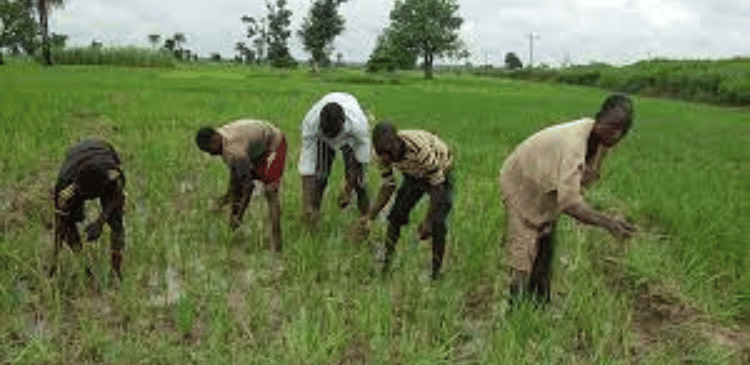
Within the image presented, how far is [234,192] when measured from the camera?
25.0ft

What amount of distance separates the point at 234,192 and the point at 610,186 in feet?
13.7

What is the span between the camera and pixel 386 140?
5988 millimetres

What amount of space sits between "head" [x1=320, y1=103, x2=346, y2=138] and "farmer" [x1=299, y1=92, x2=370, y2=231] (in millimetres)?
269

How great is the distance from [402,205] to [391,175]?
24cm

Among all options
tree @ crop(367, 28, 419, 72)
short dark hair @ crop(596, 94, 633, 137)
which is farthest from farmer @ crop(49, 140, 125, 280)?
tree @ crop(367, 28, 419, 72)

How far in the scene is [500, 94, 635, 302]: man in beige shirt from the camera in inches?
196

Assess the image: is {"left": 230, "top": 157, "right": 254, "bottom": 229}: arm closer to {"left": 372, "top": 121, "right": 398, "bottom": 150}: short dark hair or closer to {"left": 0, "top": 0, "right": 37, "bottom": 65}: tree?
{"left": 372, "top": 121, "right": 398, "bottom": 150}: short dark hair

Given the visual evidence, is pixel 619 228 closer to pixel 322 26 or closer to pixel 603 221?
pixel 603 221

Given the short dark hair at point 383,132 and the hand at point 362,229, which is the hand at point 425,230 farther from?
the short dark hair at point 383,132

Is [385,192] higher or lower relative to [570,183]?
lower

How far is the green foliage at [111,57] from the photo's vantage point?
4756 centimetres

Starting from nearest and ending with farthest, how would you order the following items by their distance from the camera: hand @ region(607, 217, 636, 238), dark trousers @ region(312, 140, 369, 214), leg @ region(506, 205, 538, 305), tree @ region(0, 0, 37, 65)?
hand @ region(607, 217, 636, 238)
leg @ region(506, 205, 538, 305)
dark trousers @ region(312, 140, 369, 214)
tree @ region(0, 0, 37, 65)

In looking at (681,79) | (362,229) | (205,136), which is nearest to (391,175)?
(362,229)

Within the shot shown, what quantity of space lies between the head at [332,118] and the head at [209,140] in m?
0.69
